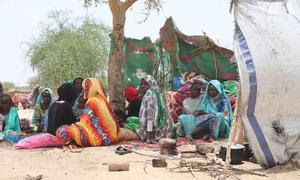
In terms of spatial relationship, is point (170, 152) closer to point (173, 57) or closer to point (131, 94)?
point (131, 94)

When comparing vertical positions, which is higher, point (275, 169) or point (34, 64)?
point (34, 64)

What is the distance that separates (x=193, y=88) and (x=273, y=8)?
285 centimetres

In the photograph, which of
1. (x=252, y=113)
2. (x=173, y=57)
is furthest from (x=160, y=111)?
(x=173, y=57)

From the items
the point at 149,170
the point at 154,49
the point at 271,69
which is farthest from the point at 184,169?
the point at 154,49

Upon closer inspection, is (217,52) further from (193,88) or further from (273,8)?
(273,8)

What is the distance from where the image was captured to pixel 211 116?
7.82 meters

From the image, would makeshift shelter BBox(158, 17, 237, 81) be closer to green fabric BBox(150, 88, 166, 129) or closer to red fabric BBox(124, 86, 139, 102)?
red fabric BBox(124, 86, 139, 102)

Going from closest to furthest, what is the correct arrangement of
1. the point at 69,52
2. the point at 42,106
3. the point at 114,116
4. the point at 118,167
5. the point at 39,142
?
the point at 118,167 < the point at 39,142 < the point at 114,116 < the point at 42,106 < the point at 69,52

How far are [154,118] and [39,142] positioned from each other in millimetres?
1955

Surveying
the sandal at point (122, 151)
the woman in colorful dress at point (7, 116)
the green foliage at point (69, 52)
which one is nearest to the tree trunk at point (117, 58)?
the woman in colorful dress at point (7, 116)

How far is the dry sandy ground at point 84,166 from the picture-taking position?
5.16 m

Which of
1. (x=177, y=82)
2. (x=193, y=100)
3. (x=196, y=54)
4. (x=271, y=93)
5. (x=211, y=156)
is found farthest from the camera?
(x=196, y=54)

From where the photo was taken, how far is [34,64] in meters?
22.1

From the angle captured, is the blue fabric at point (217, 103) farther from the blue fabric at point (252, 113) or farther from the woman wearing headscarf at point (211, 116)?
the blue fabric at point (252, 113)
